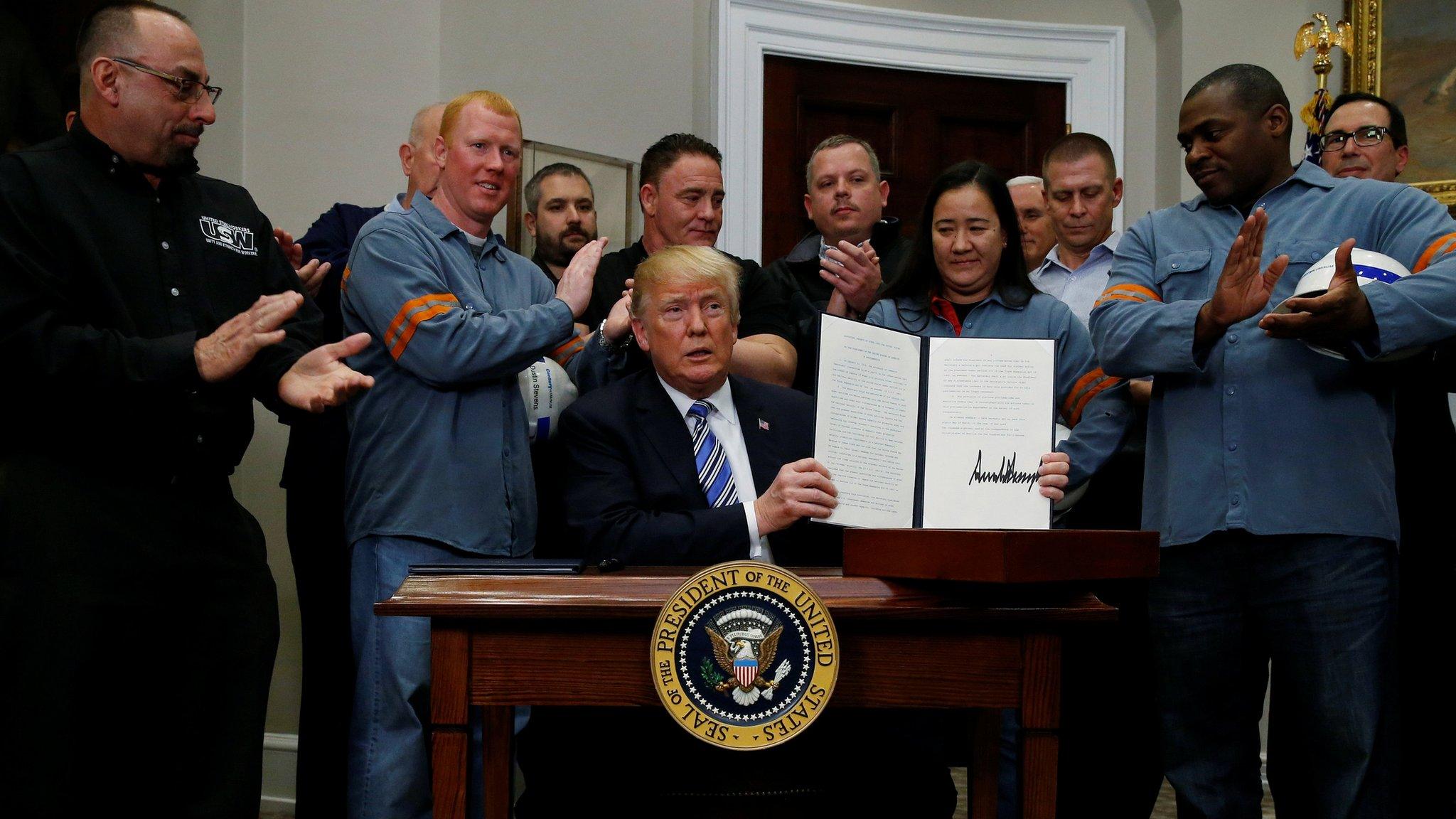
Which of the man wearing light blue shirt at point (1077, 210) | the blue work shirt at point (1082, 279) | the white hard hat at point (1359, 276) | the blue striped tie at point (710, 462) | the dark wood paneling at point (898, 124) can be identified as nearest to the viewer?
the white hard hat at point (1359, 276)

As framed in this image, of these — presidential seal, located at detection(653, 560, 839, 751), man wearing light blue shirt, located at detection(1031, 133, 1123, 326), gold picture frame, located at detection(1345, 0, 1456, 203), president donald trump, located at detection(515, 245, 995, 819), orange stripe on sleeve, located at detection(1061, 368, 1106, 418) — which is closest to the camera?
presidential seal, located at detection(653, 560, 839, 751)

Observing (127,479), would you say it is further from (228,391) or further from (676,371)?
(676,371)

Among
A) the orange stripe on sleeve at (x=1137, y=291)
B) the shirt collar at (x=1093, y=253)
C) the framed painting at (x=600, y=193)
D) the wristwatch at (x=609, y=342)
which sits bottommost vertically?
the wristwatch at (x=609, y=342)

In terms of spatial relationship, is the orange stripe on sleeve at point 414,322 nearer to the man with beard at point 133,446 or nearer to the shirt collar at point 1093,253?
the man with beard at point 133,446

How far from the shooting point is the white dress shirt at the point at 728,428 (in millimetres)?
2805

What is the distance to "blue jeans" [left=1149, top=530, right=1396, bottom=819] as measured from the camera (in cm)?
259

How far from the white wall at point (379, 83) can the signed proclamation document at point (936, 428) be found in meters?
2.44

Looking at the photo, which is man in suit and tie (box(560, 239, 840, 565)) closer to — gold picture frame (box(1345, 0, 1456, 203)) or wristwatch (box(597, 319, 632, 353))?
wristwatch (box(597, 319, 632, 353))

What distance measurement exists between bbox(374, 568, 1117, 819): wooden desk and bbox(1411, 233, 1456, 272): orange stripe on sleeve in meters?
1.15

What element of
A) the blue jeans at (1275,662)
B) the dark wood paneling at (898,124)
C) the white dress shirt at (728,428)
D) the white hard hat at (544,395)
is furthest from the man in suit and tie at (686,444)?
the dark wood paneling at (898,124)

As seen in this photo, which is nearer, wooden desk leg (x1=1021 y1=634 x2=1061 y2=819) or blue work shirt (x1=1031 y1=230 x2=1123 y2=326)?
→ wooden desk leg (x1=1021 y1=634 x2=1061 y2=819)

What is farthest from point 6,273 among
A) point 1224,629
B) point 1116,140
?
point 1116,140

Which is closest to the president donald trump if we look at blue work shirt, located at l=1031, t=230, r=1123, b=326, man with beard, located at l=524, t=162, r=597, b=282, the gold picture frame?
blue work shirt, located at l=1031, t=230, r=1123, b=326

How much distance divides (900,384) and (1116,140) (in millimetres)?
4053
